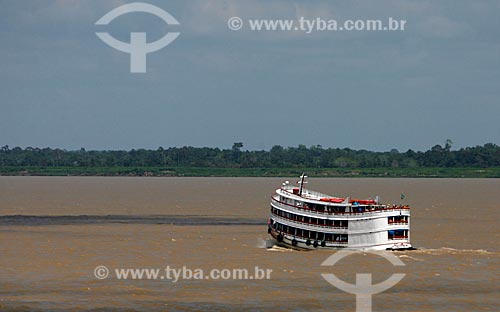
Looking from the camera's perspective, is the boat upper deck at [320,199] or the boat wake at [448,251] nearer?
the boat wake at [448,251]

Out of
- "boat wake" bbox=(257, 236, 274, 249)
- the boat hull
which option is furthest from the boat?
"boat wake" bbox=(257, 236, 274, 249)

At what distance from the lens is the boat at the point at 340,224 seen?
3681 inches

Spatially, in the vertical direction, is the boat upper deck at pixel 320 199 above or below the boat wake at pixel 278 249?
above

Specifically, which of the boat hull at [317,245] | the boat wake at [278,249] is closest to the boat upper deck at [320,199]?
the boat hull at [317,245]

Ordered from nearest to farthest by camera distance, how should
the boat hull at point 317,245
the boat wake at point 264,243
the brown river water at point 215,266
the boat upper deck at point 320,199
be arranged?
the brown river water at point 215,266 → the boat hull at point 317,245 → the boat upper deck at point 320,199 → the boat wake at point 264,243

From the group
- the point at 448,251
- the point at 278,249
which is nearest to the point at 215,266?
the point at 278,249

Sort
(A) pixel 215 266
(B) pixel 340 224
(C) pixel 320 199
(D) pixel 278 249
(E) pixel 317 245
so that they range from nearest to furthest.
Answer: (A) pixel 215 266 → (B) pixel 340 224 → (E) pixel 317 245 → (D) pixel 278 249 → (C) pixel 320 199

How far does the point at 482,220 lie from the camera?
144m

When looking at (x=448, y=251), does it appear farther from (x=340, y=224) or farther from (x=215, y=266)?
(x=215, y=266)

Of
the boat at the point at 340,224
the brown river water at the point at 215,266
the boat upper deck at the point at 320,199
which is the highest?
the boat upper deck at the point at 320,199

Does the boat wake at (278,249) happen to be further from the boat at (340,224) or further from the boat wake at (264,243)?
the boat at (340,224)

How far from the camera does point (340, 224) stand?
316ft

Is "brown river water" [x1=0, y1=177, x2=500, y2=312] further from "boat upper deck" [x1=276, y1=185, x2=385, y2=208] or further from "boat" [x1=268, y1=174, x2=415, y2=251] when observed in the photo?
"boat upper deck" [x1=276, y1=185, x2=385, y2=208]

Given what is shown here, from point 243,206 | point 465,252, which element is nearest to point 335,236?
point 465,252
